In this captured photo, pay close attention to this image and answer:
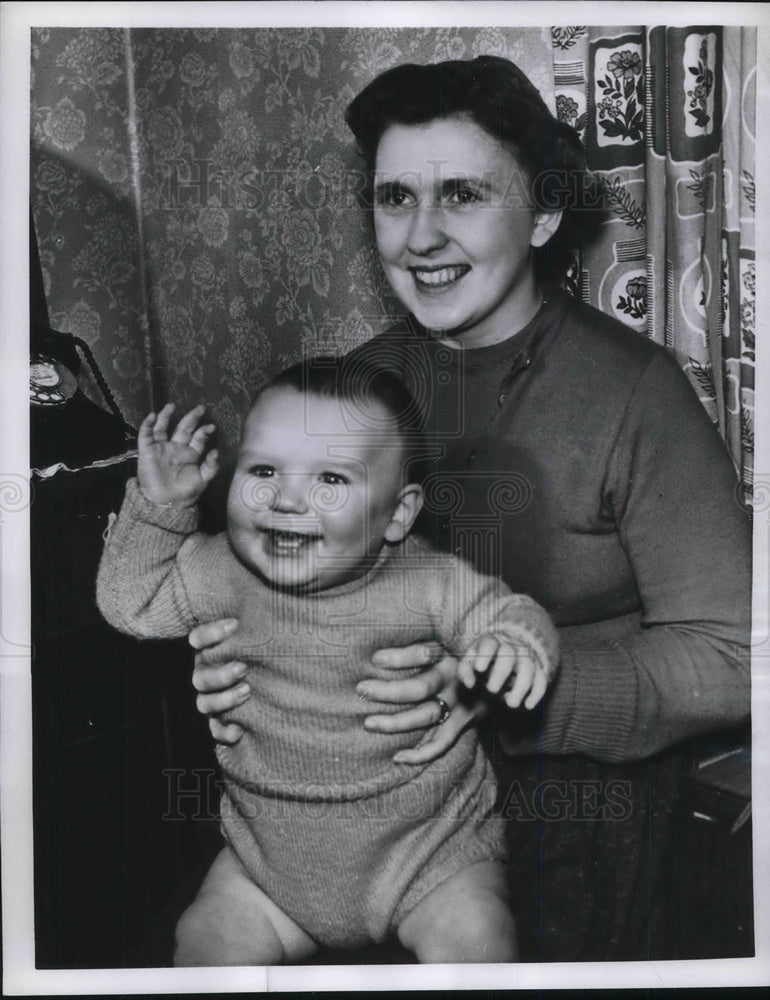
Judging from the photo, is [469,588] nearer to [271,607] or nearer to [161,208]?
[271,607]

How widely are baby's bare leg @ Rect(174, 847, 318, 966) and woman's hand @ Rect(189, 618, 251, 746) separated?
162 mm

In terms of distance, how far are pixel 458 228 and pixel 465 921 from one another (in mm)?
894

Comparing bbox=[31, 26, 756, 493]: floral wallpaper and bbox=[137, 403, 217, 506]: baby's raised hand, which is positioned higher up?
bbox=[31, 26, 756, 493]: floral wallpaper

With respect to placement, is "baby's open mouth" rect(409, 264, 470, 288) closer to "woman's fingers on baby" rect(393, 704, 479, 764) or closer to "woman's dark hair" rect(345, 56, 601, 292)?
"woman's dark hair" rect(345, 56, 601, 292)

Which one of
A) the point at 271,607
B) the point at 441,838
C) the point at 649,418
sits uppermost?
the point at 649,418

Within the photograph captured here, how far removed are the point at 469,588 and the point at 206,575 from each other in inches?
13.3

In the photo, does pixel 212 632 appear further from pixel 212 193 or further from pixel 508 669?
pixel 212 193

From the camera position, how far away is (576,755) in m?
1.41

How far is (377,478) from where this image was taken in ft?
4.43

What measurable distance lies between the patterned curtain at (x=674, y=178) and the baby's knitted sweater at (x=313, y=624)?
0.40m

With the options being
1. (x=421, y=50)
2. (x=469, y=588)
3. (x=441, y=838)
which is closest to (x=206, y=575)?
(x=469, y=588)

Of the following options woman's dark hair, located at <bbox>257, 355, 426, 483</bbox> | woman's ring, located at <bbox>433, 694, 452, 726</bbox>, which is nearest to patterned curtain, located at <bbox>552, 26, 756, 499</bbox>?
woman's dark hair, located at <bbox>257, 355, 426, 483</bbox>

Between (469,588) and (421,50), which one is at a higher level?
(421,50)

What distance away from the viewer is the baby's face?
1341 mm
